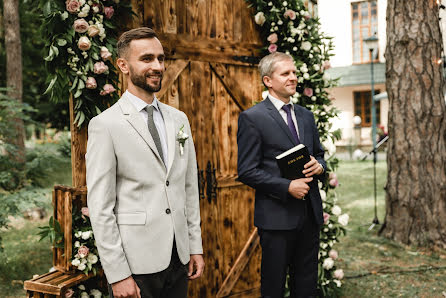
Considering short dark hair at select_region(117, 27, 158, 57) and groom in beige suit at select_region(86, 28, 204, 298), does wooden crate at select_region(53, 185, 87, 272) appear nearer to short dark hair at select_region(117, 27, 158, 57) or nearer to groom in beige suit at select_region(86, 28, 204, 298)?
groom in beige suit at select_region(86, 28, 204, 298)

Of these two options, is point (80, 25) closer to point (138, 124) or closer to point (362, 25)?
point (138, 124)

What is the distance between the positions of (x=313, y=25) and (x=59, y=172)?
10743 mm

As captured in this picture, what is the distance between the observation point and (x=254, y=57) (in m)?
4.44

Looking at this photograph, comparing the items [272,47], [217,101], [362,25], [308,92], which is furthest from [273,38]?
[362,25]

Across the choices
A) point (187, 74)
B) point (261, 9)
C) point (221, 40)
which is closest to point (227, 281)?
point (187, 74)

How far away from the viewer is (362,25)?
21.9 metres

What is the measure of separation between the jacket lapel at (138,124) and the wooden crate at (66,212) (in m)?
1.20

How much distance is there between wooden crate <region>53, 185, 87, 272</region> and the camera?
3059mm

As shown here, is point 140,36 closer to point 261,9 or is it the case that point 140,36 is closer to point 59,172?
point 261,9

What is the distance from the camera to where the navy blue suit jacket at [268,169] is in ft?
9.51

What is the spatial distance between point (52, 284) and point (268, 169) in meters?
1.71

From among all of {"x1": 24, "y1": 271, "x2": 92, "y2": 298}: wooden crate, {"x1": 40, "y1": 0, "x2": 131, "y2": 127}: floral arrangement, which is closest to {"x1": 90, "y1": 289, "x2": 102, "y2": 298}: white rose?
{"x1": 24, "y1": 271, "x2": 92, "y2": 298}: wooden crate

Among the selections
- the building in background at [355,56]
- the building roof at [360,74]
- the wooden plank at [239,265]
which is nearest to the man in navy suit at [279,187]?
the wooden plank at [239,265]

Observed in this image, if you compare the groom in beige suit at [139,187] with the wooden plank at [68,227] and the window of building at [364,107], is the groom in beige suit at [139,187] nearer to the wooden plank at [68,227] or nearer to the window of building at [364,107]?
the wooden plank at [68,227]
